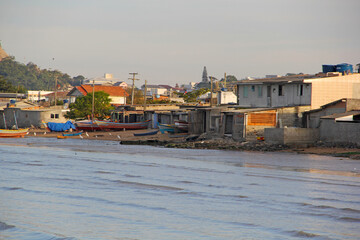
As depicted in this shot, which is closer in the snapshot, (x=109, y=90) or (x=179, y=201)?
(x=179, y=201)

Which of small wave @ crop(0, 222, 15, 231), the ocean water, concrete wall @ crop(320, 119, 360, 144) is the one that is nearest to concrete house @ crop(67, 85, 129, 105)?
concrete wall @ crop(320, 119, 360, 144)

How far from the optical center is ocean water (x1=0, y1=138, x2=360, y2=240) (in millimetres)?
10781

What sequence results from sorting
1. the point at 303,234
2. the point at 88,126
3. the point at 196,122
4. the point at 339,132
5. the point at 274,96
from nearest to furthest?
the point at 303,234 → the point at 339,132 → the point at 274,96 → the point at 196,122 → the point at 88,126

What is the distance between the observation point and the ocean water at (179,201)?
10.8 metres

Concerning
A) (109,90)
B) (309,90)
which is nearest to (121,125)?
(309,90)

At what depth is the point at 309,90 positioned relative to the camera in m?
39.0

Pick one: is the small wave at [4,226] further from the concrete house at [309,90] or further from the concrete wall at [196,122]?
the concrete wall at [196,122]

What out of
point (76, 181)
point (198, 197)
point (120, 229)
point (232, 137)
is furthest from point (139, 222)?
point (232, 137)

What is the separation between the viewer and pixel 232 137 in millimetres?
39594

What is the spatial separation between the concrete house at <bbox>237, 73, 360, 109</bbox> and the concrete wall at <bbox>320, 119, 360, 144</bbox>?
475cm

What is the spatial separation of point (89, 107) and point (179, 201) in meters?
57.1

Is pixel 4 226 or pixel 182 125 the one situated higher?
pixel 182 125

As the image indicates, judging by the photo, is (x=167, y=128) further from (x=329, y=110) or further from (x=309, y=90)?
(x=329, y=110)

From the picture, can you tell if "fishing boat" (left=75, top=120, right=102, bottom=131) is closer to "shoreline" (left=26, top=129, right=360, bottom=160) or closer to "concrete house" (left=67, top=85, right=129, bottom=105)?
"shoreline" (left=26, top=129, right=360, bottom=160)
